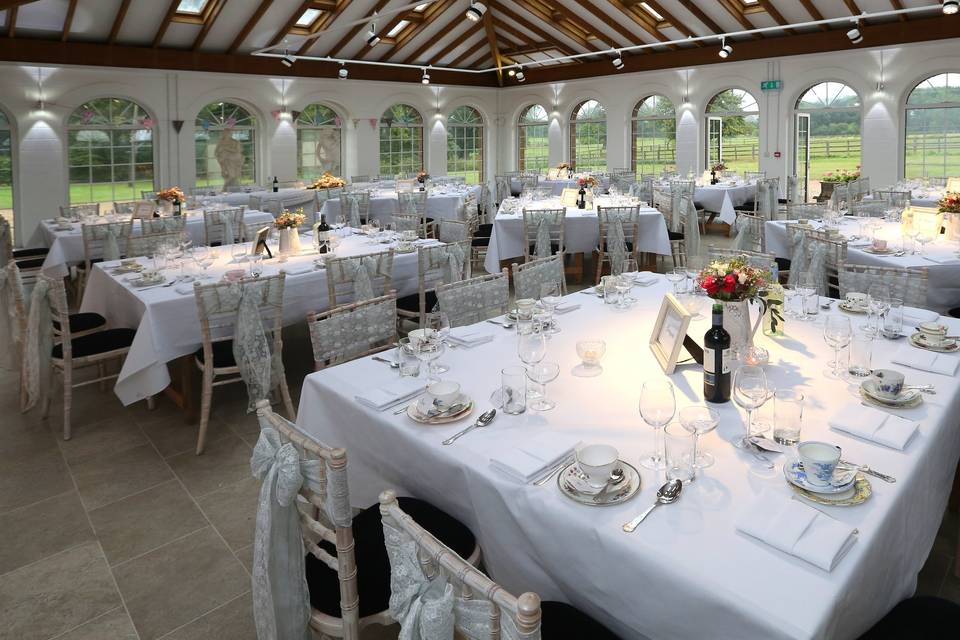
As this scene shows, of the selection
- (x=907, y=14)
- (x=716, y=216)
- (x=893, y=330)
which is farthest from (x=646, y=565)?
(x=907, y=14)

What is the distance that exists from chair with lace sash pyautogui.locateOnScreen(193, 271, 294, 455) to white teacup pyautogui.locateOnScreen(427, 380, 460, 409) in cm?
210

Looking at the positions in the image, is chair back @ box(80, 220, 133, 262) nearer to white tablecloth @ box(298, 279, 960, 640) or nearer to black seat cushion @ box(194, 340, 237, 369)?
black seat cushion @ box(194, 340, 237, 369)

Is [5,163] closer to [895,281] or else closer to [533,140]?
[533,140]

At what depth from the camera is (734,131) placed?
50.0 feet

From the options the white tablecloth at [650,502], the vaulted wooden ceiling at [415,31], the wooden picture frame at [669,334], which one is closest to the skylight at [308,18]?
the vaulted wooden ceiling at [415,31]

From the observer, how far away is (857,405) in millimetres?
2268

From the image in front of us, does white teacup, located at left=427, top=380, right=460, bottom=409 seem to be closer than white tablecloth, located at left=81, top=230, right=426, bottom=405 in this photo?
Yes

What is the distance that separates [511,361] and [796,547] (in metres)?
1.51

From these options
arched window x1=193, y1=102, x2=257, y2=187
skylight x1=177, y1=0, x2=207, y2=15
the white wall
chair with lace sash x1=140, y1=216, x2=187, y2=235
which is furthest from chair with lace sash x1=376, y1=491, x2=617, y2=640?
arched window x1=193, y1=102, x2=257, y2=187

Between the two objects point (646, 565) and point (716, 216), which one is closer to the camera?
point (646, 565)

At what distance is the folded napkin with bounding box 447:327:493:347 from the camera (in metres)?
3.08

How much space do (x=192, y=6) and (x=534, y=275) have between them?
10.9 meters

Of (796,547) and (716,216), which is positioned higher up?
(716,216)

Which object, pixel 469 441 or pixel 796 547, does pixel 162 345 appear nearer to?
pixel 469 441
